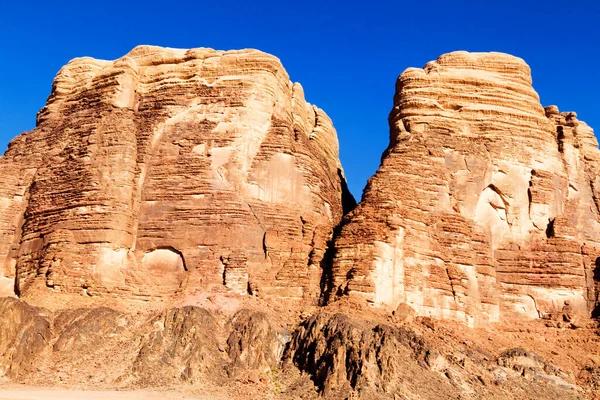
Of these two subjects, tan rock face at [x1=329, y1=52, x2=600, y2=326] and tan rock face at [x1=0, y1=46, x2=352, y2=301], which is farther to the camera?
tan rock face at [x1=0, y1=46, x2=352, y2=301]

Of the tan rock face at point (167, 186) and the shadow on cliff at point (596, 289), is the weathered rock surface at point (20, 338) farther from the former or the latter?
the shadow on cliff at point (596, 289)

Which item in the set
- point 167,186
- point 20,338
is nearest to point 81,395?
point 20,338

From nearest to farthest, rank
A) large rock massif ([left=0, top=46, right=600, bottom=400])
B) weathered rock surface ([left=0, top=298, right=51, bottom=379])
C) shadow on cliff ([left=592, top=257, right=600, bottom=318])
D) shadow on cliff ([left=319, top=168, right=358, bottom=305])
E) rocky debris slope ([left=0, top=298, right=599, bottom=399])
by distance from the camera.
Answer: rocky debris slope ([left=0, top=298, right=599, bottom=399]), weathered rock surface ([left=0, top=298, right=51, bottom=379]), large rock massif ([left=0, top=46, right=600, bottom=400]), shadow on cliff ([left=319, top=168, right=358, bottom=305]), shadow on cliff ([left=592, top=257, right=600, bottom=318])

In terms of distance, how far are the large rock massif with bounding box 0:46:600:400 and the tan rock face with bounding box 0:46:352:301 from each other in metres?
0.10

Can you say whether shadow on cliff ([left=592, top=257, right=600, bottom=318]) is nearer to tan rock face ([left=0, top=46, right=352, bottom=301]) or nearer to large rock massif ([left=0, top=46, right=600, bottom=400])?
large rock massif ([left=0, top=46, right=600, bottom=400])

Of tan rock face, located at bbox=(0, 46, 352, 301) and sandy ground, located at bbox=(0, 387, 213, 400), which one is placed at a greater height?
tan rock face, located at bbox=(0, 46, 352, 301)

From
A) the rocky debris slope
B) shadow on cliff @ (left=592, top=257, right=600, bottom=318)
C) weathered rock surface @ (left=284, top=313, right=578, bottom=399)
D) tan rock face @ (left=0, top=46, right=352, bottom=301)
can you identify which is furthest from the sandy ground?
shadow on cliff @ (left=592, top=257, right=600, bottom=318)

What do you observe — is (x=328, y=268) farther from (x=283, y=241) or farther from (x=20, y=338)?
(x=20, y=338)

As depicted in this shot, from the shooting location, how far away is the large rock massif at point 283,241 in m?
31.4

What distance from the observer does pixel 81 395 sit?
28328mm

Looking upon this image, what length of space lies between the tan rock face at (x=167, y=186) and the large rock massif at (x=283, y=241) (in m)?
0.10

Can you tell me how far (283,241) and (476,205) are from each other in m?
9.92

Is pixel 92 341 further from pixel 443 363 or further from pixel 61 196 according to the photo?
pixel 443 363

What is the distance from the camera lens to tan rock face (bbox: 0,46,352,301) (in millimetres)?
37281
